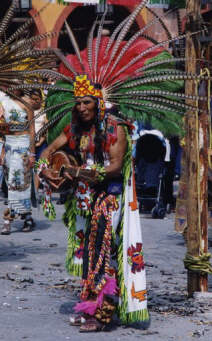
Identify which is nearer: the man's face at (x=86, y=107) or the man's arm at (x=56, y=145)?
the man's face at (x=86, y=107)

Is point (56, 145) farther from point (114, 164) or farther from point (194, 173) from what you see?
point (194, 173)

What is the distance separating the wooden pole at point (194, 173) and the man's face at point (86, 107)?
1079 millimetres

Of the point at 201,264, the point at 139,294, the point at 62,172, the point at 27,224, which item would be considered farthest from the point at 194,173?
the point at 27,224

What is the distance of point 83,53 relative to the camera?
21.3ft

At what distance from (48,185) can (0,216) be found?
21.8 feet

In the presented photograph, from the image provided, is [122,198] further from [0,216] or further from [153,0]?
[0,216]

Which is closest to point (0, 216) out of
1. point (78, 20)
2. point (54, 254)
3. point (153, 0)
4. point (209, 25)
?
point (54, 254)

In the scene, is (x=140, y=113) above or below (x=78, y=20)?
below

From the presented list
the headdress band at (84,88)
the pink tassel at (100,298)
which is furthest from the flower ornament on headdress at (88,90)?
the pink tassel at (100,298)

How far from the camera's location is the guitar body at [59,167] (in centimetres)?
576

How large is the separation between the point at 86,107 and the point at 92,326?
1525 mm

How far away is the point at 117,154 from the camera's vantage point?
577 cm

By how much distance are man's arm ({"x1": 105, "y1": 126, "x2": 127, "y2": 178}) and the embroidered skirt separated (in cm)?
504

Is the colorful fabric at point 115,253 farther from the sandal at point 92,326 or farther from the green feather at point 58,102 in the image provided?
the green feather at point 58,102
